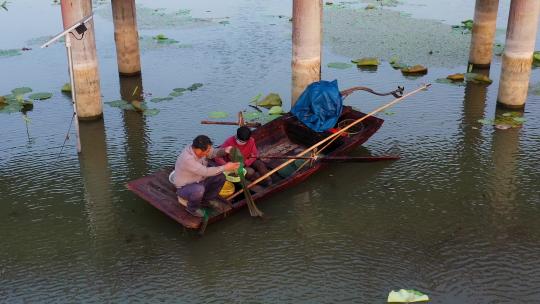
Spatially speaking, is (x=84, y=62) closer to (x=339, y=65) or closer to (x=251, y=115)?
(x=251, y=115)

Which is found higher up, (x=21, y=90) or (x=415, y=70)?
(x=415, y=70)

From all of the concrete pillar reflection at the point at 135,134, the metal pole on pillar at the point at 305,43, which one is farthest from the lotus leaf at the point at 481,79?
the concrete pillar reflection at the point at 135,134

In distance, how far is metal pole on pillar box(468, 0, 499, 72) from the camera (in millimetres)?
20891

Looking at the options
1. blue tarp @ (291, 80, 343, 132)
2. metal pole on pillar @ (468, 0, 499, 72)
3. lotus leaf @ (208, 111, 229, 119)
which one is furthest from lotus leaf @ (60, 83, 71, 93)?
metal pole on pillar @ (468, 0, 499, 72)

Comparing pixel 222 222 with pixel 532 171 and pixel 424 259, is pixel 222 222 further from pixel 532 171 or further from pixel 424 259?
pixel 532 171

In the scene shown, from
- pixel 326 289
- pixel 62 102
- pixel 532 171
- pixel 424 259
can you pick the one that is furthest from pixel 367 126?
pixel 62 102

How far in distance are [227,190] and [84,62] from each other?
7283mm

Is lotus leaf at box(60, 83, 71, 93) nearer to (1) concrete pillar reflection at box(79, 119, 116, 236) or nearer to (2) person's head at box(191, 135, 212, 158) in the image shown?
(1) concrete pillar reflection at box(79, 119, 116, 236)

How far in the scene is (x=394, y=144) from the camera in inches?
591

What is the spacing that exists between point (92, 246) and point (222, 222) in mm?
2573

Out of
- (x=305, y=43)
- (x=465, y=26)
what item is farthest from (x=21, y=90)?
(x=465, y=26)

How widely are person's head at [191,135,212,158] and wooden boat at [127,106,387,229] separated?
1.24 meters

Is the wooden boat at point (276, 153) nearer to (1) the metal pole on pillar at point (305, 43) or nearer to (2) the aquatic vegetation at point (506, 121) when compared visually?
(1) the metal pole on pillar at point (305, 43)

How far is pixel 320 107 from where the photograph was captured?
14555 mm
